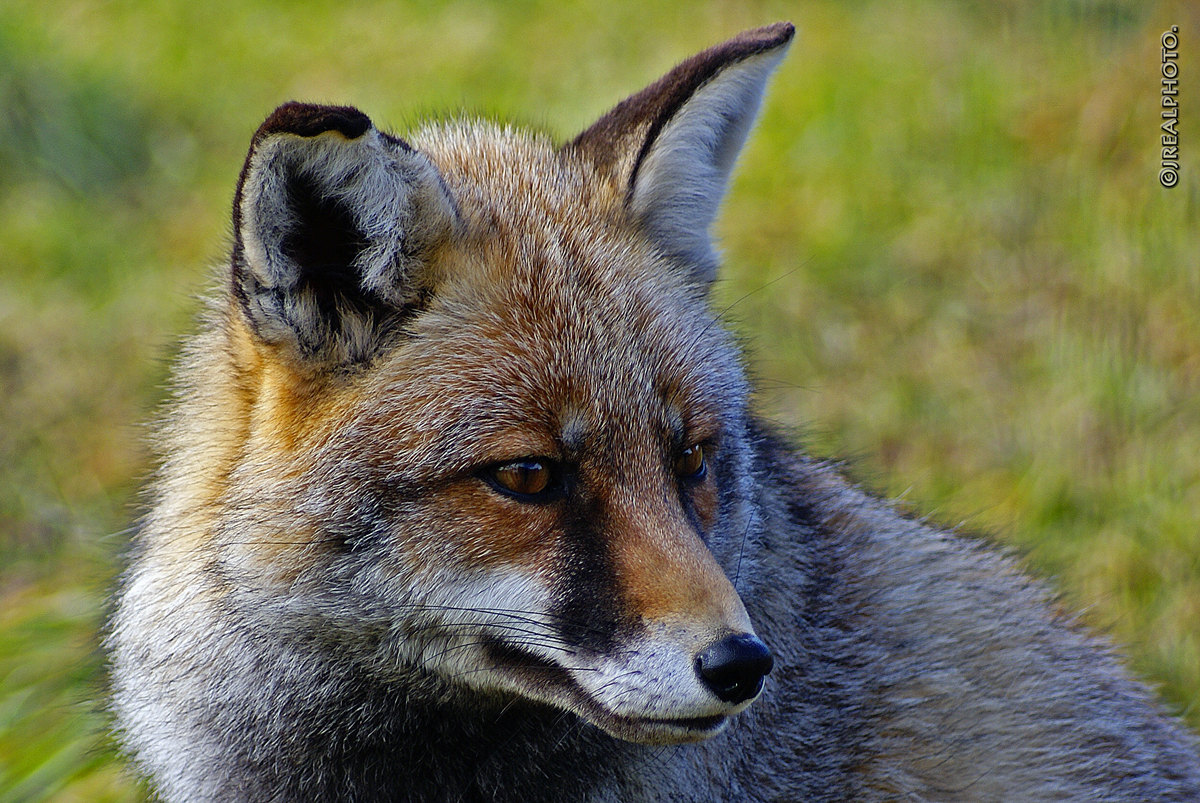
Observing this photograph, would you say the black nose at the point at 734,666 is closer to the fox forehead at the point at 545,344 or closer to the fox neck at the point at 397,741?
the fox forehead at the point at 545,344

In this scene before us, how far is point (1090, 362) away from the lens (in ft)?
24.2

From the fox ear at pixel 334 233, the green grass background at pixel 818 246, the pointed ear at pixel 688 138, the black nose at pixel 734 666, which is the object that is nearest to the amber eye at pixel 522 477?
the fox ear at pixel 334 233

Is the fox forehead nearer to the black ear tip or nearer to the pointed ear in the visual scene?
the pointed ear

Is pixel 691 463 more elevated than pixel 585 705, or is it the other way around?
pixel 691 463

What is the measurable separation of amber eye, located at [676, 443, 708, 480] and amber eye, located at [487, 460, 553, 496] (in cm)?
49

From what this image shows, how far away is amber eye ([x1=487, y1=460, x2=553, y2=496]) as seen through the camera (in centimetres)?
326

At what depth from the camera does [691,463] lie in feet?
11.8

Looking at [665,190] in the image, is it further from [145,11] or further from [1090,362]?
[145,11]

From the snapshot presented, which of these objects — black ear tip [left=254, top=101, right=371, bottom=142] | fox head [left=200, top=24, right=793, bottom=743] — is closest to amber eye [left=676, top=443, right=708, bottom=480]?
fox head [left=200, top=24, right=793, bottom=743]

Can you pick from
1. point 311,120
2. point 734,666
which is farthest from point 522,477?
point 311,120

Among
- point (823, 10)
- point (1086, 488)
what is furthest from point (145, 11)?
point (1086, 488)

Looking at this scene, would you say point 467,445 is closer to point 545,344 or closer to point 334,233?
point 545,344

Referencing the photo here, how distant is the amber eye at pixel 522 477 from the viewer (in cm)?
326

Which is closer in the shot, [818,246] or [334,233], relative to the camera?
[334,233]
